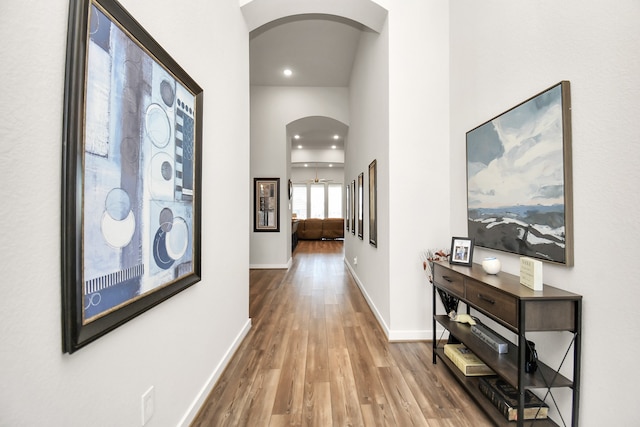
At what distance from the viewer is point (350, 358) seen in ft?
7.49

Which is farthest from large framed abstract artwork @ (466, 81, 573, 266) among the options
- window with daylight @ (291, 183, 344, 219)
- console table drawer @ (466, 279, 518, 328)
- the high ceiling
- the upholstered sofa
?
window with daylight @ (291, 183, 344, 219)

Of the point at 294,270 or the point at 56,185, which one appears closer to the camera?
the point at 56,185

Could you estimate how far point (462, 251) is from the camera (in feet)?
6.80

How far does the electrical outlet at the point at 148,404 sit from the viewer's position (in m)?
1.15

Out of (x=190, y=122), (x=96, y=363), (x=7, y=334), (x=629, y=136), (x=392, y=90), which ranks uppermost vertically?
(x=392, y=90)

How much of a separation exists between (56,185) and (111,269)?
0.33 metres

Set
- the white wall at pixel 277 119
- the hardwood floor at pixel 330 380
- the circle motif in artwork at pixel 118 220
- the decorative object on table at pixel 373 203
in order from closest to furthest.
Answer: the circle motif in artwork at pixel 118 220
the hardwood floor at pixel 330 380
the decorative object on table at pixel 373 203
the white wall at pixel 277 119

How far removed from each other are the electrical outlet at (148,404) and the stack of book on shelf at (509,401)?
1.76 meters

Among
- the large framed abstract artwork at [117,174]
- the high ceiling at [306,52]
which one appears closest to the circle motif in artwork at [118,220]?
the large framed abstract artwork at [117,174]

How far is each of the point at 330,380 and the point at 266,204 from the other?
426 cm

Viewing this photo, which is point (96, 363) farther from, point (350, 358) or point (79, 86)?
point (350, 358)

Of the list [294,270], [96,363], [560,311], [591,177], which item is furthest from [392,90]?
[294,270]

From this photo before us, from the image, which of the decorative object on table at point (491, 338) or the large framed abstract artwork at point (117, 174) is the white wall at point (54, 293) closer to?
the large framed abstract artwork at point (117, 174)

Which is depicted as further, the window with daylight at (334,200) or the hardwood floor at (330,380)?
the window with daylight at (334,200)
